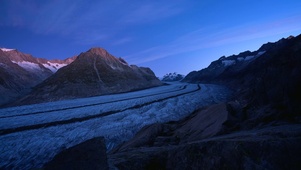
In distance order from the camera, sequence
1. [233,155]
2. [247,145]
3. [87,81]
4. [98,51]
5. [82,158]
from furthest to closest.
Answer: [98,51] → [87,81] → [82,158] → [233,155] → [247,145]

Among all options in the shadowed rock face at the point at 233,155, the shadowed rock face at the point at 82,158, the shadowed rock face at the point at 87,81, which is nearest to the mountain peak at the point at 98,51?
the shadowed rock face at the point at 87,81

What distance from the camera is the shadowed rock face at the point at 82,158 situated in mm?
4969

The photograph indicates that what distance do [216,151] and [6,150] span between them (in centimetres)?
1895

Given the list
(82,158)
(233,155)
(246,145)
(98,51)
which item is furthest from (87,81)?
(246,145)

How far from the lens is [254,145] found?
482cm

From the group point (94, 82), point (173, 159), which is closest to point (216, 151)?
point (173, 159)

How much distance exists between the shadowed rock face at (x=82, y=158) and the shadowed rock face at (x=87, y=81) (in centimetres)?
8739

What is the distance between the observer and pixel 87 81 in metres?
105

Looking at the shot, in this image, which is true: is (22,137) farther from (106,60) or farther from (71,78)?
(106,60)

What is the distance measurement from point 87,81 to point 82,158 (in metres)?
104

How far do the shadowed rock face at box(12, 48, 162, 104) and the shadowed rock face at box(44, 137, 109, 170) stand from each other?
87388mm

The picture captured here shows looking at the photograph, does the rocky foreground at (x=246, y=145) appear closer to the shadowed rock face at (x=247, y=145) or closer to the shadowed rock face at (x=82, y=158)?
the shadowed rock face at (x=247, y=145)

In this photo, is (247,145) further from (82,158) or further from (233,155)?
(82,158)

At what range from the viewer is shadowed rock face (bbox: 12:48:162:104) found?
3597 inches
